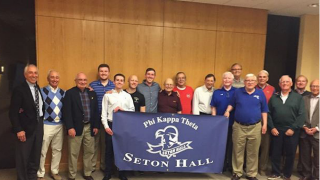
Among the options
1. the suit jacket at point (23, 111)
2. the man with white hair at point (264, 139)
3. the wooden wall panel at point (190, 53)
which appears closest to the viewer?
the suit jacket at point (23, 111)

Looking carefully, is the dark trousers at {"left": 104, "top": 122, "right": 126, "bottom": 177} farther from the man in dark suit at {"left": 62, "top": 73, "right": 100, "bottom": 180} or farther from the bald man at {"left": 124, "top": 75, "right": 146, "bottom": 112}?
the bald man at {"left": 124, "top": 75, "right": 146, "bottom": 112}

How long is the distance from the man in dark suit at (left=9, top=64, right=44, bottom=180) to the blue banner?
989 millimetres

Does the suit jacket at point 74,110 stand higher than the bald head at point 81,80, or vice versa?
the bald head at point 81,80

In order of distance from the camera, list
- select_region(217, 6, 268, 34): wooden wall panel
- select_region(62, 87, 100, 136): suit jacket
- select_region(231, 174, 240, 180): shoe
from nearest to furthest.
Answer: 1. select_region(62, 87, 100, 136): suit jacket
2. select_region(231, 174, 240, 180): shoe
3. select_region(217, 6, 268, 34): wooden wall panel

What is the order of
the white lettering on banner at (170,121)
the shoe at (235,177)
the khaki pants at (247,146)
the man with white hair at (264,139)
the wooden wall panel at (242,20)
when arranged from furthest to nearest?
1. the wooden wall panel at (242,20)
2. the man with white hair at (264,139)
3. the shoe at (235,177)
4. the khaki pants at (247,146)
5. the white lettering on banner at (170,121)

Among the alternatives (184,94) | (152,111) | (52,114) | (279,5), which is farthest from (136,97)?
(279,5)

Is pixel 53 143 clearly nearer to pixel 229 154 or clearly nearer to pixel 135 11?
pixel 135 11

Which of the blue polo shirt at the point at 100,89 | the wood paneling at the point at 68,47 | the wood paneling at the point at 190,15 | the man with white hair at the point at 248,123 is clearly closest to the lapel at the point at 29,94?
the wood paneling at the point at 68,47

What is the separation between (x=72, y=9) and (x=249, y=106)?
3.06 m

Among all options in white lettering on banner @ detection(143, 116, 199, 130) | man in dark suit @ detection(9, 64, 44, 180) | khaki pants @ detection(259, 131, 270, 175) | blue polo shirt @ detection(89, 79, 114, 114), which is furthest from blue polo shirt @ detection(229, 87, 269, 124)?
man in dark suit @ detection(9, 64, 44, 180)

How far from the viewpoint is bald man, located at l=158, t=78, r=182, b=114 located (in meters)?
3.60

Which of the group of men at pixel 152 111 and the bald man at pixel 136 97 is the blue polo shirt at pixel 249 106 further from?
the bald man at pixel 136 97

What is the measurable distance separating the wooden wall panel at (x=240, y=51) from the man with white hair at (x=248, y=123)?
45.9 inches

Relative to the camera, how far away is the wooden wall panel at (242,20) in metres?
4.52
